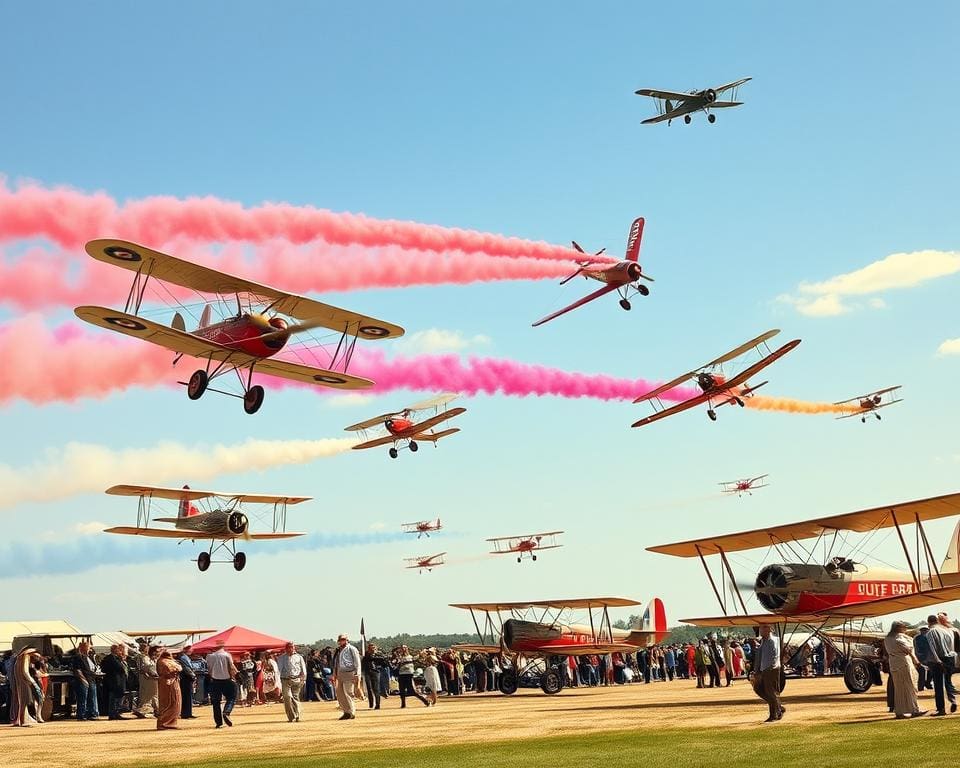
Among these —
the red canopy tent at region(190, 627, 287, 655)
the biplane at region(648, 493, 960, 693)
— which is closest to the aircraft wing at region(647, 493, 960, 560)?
the biplane at region(648, 493, 960, 693)

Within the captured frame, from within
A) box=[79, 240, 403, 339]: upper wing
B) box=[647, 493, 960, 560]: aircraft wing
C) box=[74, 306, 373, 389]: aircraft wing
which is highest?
box=[79, 240, 403, 339]: upper wing

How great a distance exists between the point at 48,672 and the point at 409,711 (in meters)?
9.89

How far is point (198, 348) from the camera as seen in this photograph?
26969 mm

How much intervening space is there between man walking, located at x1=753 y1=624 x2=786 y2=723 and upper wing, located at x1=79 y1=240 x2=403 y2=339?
14926 mm

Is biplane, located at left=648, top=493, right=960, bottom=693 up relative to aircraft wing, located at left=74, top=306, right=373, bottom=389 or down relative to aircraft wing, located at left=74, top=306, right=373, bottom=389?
down

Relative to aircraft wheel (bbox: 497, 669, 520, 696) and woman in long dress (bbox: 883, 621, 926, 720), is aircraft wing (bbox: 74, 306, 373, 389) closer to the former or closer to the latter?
aircraft wheel (bbox: 497, 669, 520, 696)

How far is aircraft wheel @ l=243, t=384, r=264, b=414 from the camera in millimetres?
27531

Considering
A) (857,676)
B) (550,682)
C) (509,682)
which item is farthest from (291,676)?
(509,682)

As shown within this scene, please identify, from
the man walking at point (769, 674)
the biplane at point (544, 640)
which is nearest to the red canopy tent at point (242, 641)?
the biplane at point (544, 640)

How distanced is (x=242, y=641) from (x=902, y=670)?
112 feet

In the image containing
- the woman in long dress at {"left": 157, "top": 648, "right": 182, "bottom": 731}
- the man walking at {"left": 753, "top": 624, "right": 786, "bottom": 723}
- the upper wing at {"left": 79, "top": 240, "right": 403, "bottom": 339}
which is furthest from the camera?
the upper wing at {"left": 79, "top": 240, "right": 403, "bottom": 339}

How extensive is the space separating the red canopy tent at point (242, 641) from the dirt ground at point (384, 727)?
18029mm

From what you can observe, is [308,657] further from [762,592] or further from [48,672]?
[762,592]

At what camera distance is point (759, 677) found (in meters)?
18.6
